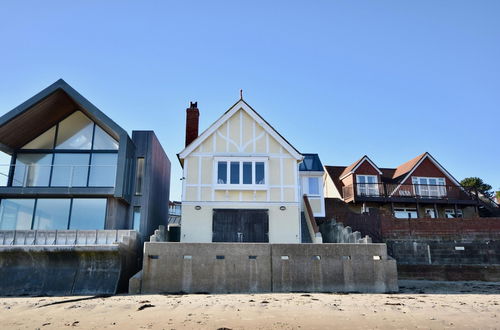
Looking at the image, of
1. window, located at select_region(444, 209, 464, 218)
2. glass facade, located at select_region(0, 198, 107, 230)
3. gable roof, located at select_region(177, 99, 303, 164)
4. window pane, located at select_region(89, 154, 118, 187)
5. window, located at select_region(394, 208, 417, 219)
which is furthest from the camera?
window, located at select_region(444, 209, 464, 218)

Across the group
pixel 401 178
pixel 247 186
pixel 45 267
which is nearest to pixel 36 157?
pixel 45 267

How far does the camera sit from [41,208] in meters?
19.8

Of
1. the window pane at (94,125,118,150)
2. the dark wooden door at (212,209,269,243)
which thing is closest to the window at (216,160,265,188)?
the dark wooden door at (212,209,269,243)

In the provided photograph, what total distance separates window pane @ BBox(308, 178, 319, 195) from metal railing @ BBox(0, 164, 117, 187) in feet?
38.7

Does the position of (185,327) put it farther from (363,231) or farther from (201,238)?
(363,231)

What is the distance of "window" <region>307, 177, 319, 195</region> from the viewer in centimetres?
2561

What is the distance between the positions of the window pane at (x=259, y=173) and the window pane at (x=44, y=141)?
1029 centimetres

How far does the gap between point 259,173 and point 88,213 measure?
8285 mm

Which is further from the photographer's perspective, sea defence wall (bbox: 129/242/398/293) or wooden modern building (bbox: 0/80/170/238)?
wooden modern building (bbox: 0/80/170/238)

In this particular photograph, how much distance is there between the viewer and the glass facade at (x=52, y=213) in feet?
63.6

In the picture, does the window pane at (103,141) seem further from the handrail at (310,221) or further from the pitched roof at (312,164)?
the pitched roof at (312,164)

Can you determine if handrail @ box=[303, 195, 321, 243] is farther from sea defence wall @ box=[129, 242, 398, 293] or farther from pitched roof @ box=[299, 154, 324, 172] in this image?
sea defence wall @ box=[129, 242, 398, 293]

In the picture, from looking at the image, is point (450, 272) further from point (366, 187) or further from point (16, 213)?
point (16, 213)

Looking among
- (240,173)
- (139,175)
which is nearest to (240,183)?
(240,173)
